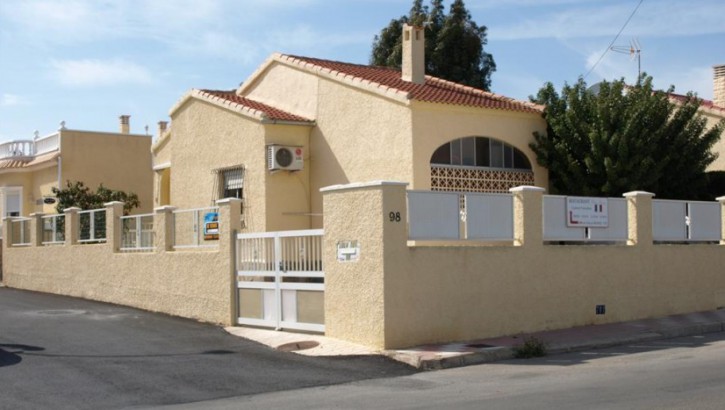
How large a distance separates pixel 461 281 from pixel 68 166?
77.5 feet

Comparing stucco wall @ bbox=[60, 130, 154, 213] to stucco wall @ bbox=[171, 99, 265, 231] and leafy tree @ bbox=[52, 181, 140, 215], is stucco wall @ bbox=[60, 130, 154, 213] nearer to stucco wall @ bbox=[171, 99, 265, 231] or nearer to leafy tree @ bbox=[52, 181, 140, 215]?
leafy tree @ bbox=[52, 181, 140, 215]

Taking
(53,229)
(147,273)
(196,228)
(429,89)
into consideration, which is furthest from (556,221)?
(53,229)

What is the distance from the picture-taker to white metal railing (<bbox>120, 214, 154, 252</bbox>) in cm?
1972

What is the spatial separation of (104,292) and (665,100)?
1434 cm

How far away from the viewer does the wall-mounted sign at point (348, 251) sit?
13.4m

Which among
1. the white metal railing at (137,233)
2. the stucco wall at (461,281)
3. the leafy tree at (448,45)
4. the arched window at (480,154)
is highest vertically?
the leafy tree at (448,45)

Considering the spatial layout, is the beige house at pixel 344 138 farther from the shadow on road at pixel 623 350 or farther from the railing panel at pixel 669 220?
the shadow on road at pixel 623 350

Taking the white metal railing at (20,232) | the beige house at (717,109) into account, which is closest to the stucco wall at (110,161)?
the white metal railing at (20,232)

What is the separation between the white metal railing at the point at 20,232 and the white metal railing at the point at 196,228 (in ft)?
31.6

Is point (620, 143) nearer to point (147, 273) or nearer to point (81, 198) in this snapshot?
point (147, 273)

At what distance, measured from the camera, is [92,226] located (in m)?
22.1

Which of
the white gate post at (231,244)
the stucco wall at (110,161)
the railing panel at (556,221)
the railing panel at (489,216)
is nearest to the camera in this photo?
the railing panel at (489,216)

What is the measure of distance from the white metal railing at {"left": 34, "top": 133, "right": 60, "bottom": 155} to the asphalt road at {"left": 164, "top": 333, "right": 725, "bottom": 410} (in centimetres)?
2588

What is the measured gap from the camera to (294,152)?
66.0 feet
